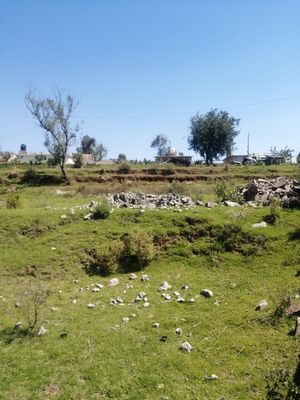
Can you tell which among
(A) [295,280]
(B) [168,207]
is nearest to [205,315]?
(A) [295,280]

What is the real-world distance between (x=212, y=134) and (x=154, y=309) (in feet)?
173

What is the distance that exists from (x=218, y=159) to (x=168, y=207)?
49.1m

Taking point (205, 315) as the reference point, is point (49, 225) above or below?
above

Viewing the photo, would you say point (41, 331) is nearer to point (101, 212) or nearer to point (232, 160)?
point (101, 212)

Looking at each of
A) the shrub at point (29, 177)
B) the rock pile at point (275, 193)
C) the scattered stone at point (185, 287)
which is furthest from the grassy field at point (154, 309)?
the shrub at point (29, 177)

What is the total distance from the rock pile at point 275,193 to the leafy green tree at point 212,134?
133ft

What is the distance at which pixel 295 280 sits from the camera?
1037 cm

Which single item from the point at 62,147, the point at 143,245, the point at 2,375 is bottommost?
the point at 2,375

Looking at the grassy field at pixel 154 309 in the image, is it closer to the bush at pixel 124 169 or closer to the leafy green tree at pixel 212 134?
the bush at pixel 124 169

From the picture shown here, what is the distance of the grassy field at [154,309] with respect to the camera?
21.7ft

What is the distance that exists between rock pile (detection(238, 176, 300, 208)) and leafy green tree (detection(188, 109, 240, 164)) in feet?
133

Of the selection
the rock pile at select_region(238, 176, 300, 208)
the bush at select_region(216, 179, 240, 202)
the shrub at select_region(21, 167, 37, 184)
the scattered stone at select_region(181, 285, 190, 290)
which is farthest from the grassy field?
the shrub at select_region(21, 167, 37, 184)

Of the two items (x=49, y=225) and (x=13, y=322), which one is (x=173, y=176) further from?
(x=13, y=322)

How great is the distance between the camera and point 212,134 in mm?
59750
